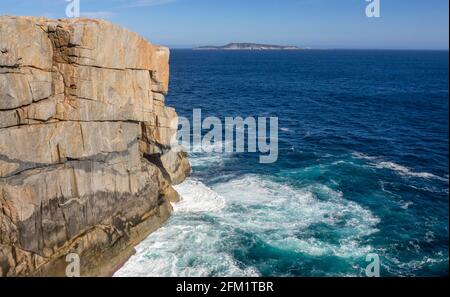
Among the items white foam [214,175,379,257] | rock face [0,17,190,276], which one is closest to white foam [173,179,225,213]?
white foam [214,175,379,257]

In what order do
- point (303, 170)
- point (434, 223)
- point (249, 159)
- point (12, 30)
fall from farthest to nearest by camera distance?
point (249, 159) → point (303, 170) → point (434, 223) → point (12, 30)

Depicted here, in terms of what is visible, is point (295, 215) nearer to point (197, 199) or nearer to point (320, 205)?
point (320, 205)

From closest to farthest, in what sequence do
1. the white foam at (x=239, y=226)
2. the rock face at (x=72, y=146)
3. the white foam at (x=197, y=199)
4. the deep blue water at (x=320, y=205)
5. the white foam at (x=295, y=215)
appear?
1. the rock face at (x=72, y=146)
2. the white foam at (x=239, y=226)
3. the deep blue water at (x=320, y=205)
4. the white foam at (x=295, y=215)
5. the white foam at (x=197, y=199)

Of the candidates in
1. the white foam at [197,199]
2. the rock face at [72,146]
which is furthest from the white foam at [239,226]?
the rock face at [72,146]

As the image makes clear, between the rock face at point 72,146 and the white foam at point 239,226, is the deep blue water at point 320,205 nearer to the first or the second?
the white foam at point 239,226

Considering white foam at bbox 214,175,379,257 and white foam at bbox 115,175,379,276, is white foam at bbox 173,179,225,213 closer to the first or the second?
white foam at bbox 115,175,379,276

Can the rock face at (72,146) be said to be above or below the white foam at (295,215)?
above

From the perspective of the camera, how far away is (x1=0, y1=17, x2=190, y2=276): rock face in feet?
92.5

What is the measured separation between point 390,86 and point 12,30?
116905 millimetres

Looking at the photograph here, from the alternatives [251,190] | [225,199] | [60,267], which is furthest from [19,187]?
[251,190]

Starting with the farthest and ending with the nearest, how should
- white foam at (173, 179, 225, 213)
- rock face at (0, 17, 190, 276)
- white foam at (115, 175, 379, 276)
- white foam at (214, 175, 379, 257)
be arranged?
white foam at (173, 179, 225, 213) → white foam at (214, 175, 379, 257) → white foam at (115, 175, 379, 276) → rock face at (0, 17, 190, 276)

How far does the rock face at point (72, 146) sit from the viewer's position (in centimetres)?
2819

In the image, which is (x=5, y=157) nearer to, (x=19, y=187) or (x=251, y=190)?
(x=19, y=187)

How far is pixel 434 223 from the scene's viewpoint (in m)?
41.7
